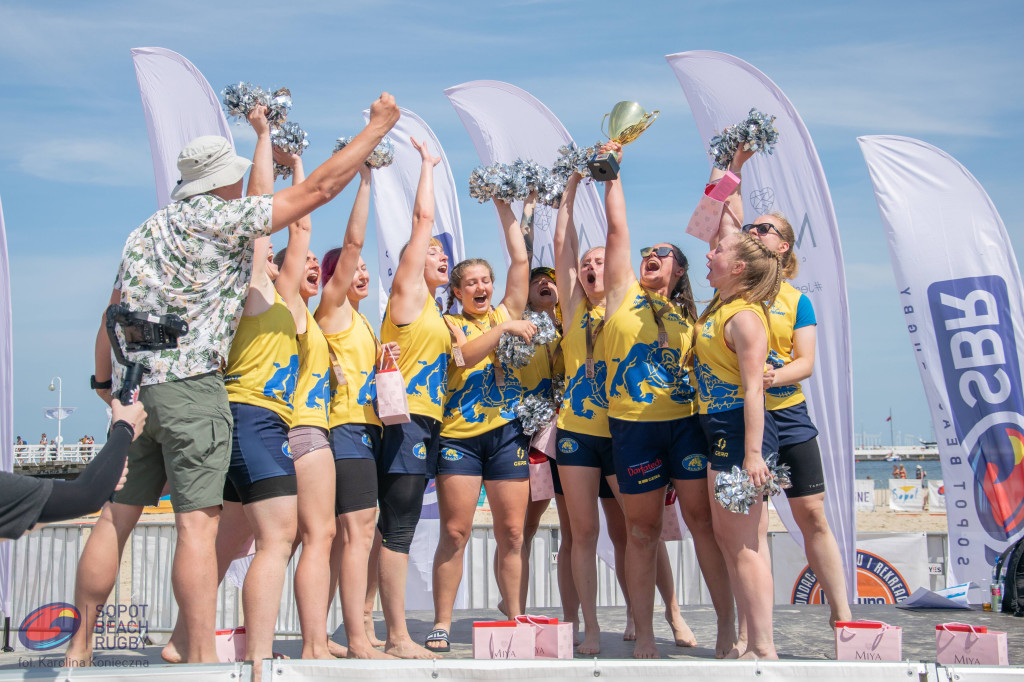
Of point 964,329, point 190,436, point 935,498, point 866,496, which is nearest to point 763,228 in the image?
point 190,436

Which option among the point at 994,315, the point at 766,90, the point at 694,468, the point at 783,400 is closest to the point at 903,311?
the point at 994,315

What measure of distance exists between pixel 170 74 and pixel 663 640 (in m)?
5.56

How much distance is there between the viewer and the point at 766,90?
22.7 feet

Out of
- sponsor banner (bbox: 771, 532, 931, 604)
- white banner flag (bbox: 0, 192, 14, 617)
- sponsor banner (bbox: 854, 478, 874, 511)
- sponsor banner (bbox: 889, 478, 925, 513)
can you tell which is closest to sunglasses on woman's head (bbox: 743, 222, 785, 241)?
sponsor banner (bbox: 771, 532, 931, 604)

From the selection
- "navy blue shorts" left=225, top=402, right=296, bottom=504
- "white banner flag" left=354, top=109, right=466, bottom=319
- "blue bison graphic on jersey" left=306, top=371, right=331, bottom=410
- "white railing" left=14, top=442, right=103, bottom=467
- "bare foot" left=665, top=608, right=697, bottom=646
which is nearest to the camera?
"navy blue shorts" left=225, top=402, right=296, bottom=504

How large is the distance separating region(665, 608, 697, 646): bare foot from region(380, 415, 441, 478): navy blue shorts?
1550 mm

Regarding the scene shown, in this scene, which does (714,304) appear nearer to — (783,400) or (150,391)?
(783,400)

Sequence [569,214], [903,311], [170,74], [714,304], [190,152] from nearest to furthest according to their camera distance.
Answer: [190,152] < [714,304] < [569,214] < [170,74] < [903,311]

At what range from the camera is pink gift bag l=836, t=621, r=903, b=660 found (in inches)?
142

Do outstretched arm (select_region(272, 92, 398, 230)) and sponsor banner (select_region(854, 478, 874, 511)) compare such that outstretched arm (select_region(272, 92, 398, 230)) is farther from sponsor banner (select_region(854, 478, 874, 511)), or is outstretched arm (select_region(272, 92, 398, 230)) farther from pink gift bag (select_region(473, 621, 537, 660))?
sponsor banner (select_region(854, 478, 874, 511))

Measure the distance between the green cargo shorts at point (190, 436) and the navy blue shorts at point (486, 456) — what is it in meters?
1.50

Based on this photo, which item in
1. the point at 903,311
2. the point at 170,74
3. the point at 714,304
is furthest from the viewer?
the point at 903,311

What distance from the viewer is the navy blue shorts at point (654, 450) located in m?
4.04

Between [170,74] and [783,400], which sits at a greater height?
[170,74]
